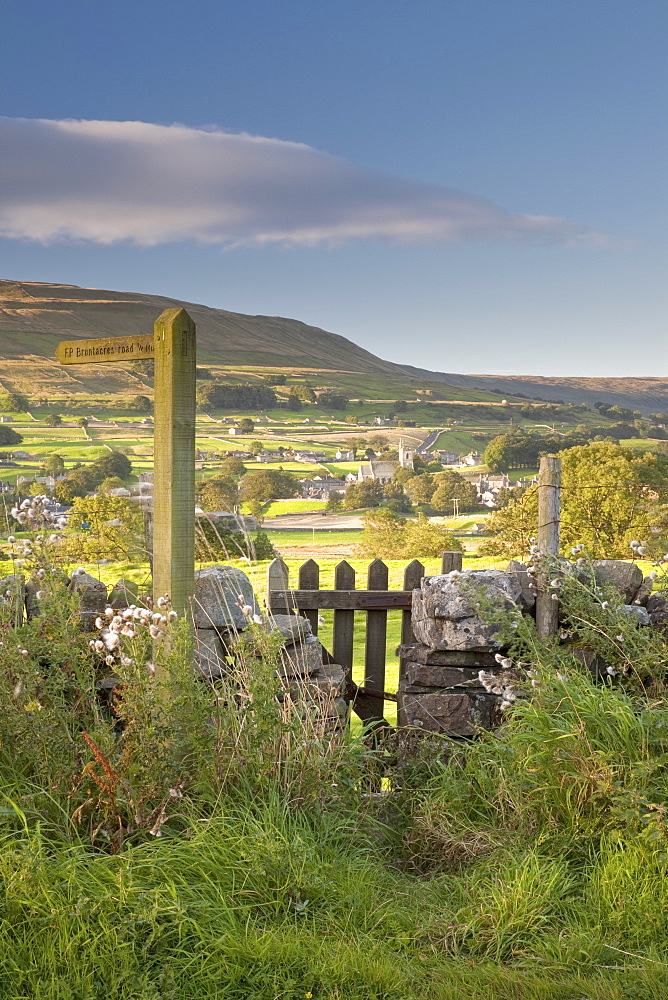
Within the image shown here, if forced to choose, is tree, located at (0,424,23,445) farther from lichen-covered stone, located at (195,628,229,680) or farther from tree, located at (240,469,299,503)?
lichen-covered stone, located at (195,628,229,680)

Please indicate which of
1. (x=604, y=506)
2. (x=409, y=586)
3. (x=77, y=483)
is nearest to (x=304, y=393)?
(x=77, y=483)

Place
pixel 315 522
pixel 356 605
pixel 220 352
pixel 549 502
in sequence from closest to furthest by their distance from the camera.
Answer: pixel 356 605 → pixel 549 502 → pixel 315 522 → pixel 220 352

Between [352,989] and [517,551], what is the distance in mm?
16186

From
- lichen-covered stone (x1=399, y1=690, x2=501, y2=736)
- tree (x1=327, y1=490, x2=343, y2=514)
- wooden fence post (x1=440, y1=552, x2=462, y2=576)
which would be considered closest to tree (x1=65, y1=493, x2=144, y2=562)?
wooden fence post (x1=440, y1=552, x2=462, y2=576)

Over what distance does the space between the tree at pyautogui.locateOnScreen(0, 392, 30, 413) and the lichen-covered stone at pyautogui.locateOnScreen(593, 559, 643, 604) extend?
118 feet

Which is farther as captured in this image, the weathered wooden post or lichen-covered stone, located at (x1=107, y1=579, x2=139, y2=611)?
A: the weathered wooden post

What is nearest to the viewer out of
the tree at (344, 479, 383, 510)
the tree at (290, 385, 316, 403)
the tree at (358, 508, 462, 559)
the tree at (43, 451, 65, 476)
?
the tree at (358, 508, 462, 559)

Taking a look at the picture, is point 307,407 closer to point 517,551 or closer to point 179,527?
point 517,551

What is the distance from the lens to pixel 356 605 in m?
5.12

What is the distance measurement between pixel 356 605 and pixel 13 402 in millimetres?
36807

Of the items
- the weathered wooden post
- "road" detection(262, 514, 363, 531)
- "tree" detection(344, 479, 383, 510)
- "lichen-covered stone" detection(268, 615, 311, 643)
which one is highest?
the weathered wooden post

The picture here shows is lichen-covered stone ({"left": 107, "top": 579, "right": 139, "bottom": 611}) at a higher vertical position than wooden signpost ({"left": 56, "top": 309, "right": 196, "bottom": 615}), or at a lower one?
lower

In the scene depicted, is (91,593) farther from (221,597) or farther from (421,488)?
(421,488)

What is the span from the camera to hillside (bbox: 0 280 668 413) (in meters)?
44.8
